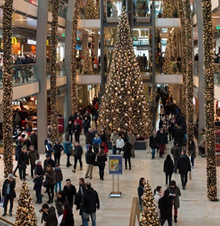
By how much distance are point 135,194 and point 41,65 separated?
40.0 feet

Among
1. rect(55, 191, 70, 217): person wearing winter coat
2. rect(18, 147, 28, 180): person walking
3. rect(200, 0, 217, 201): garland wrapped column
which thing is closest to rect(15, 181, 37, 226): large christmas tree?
rect(55, 191, 70, 217): person wearing winter coat

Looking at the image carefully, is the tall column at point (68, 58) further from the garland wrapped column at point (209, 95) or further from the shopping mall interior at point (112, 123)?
the garland wrapped column at point (209, 95)

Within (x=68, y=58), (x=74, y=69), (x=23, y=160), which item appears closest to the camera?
(x=23, y=160)

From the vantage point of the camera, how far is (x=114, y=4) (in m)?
40.1

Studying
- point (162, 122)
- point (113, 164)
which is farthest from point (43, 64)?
point (113, 164)

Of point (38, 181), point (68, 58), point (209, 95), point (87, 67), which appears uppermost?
point (68, 58)

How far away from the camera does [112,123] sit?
106ft

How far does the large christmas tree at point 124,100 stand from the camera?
32.2 metres

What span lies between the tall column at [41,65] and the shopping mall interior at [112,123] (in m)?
0.05

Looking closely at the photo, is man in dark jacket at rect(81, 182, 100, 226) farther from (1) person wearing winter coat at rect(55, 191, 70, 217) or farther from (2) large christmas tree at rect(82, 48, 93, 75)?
(2) large christmas tree at rect(82, 48, 93, 75)

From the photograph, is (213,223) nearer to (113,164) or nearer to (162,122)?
(113,164)

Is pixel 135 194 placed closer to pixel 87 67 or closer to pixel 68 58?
pixel 68 58

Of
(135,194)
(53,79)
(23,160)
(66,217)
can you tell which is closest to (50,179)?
(135,194)

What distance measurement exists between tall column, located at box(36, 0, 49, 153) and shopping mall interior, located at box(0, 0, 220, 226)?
0.17ft
